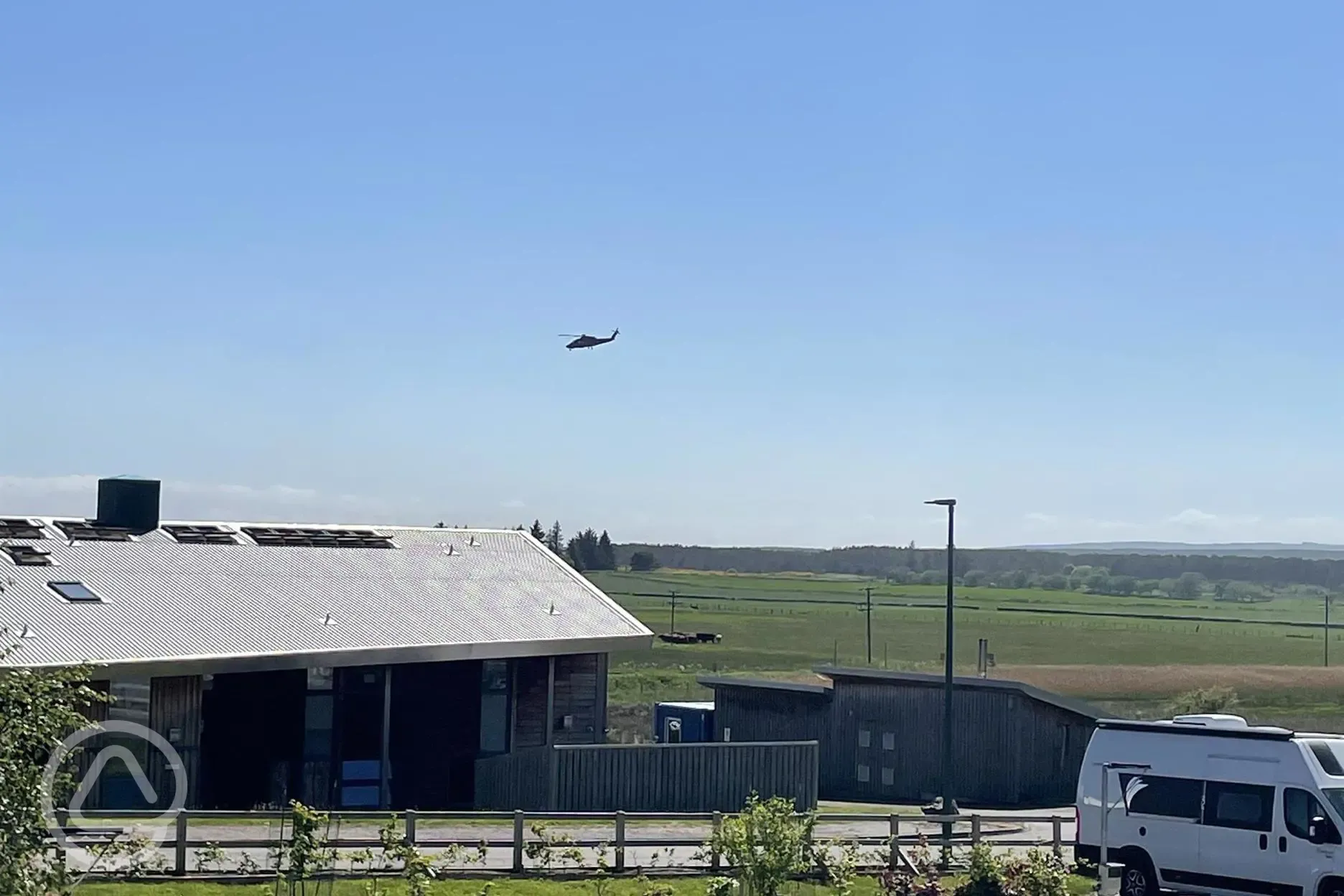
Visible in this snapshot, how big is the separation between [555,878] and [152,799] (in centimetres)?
1098

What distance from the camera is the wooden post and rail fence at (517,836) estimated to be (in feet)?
68.2

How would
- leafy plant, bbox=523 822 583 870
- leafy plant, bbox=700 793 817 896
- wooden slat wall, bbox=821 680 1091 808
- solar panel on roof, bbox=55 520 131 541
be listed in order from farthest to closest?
wooden slat wall, bbox=821 680 1091 808 → solar panel on roof, bbox=55 520 131 541 → leafy plant, bbox=523 822 583 870 → leafy plant, bbox=700 793 817 896

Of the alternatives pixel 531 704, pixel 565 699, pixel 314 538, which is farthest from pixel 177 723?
pixel 565 699

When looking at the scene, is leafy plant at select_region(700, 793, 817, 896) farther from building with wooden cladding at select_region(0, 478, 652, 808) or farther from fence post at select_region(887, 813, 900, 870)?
building with wooden cladding at select_region(0, 478, 652, 808)

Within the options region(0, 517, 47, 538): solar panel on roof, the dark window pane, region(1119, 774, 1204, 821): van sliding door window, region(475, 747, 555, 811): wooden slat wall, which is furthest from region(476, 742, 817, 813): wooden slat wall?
the dark window pane

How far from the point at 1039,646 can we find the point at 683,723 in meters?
82.8

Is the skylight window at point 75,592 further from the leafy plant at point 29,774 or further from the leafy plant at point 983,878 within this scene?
the leafy plant at point 983,878

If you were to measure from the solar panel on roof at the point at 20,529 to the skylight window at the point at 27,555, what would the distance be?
0.88m

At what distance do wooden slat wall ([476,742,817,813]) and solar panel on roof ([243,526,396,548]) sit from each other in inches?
315

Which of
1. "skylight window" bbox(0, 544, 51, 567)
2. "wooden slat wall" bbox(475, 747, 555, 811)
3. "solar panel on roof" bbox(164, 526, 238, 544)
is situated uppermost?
"solar panel on roof" bbox(164, 526, 238, 544)

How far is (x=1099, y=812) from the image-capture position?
73.5 ft

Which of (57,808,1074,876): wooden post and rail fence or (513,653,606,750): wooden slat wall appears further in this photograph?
(513,653,606,750): wooden slat wall

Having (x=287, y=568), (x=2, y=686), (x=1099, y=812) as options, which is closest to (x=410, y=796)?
(x=287, y=568)

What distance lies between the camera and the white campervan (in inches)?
791
